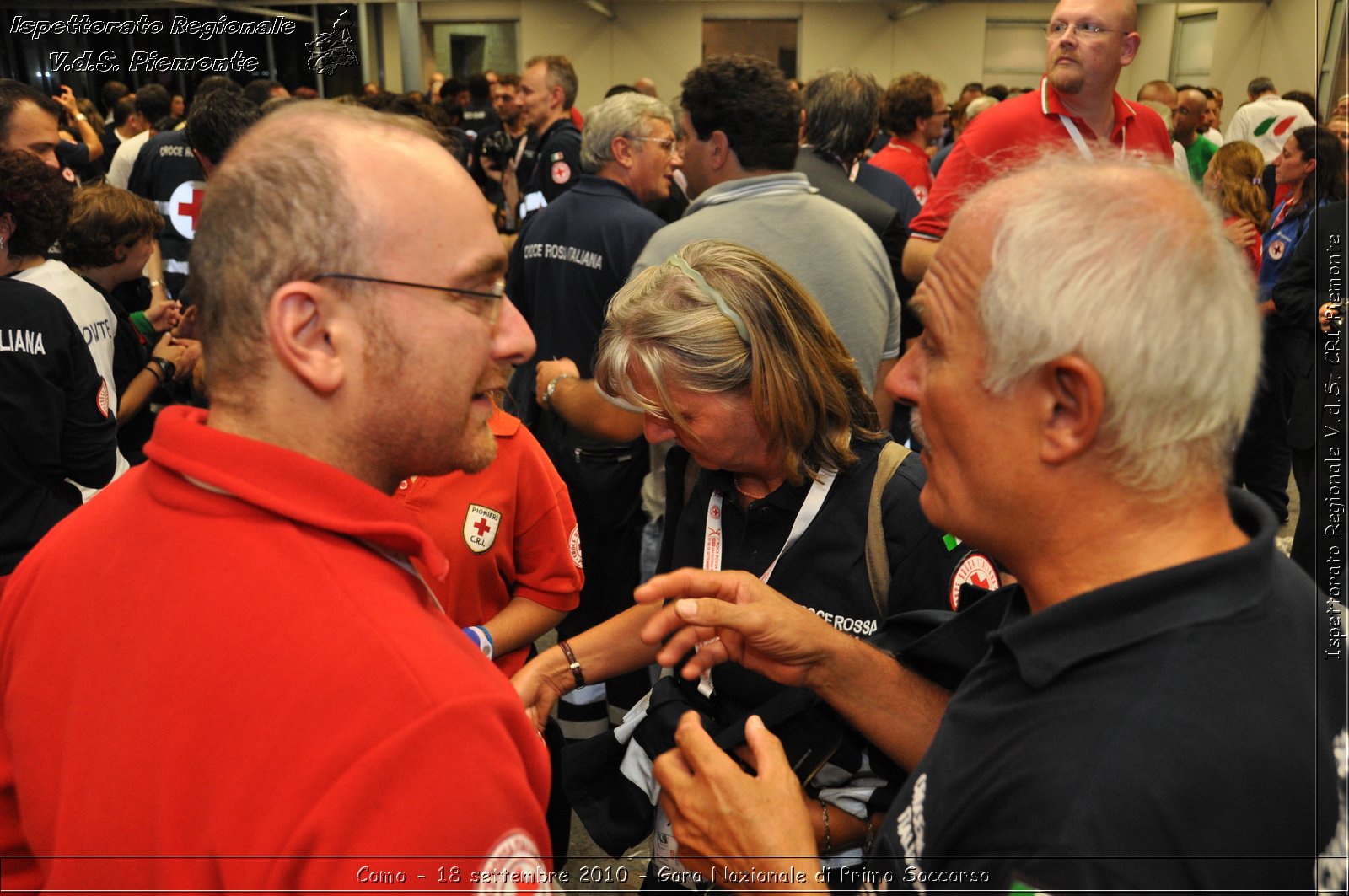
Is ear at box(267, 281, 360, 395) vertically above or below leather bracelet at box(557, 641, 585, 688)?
above

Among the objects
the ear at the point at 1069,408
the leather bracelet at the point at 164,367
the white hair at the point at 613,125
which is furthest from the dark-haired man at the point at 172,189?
the ear at the point at 1069,408

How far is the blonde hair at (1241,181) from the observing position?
16.8ft

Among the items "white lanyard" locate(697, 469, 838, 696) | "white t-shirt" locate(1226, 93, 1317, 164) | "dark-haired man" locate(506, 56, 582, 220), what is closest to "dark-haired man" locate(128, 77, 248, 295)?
"dark-haired man" locate(506, 56, 582, 220)

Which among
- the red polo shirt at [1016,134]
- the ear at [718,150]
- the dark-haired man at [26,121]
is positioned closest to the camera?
the red polo shirt at [1016,134]

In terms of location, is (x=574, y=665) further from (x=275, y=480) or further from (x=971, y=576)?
(x=275, y=480)

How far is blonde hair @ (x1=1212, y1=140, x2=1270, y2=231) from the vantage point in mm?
5117

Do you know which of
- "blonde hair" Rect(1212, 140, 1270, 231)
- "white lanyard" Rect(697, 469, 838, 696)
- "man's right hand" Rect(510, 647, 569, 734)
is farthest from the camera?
"blonde hair" Rect(1212, 140, 1270, 231)

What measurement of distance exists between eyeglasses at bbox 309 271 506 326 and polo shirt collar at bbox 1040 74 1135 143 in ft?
8.71

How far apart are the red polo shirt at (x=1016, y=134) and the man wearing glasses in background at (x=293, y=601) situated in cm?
244

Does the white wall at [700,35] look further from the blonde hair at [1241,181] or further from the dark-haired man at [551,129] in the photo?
the blonde hair at [1241,181]

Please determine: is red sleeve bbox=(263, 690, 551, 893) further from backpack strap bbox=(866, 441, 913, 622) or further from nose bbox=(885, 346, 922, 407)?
backpack strap bbox=(866, 441, 913, 622)

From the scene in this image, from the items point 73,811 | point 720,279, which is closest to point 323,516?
point 73,811

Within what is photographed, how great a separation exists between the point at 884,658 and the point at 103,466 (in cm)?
252

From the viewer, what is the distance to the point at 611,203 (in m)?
3.96
